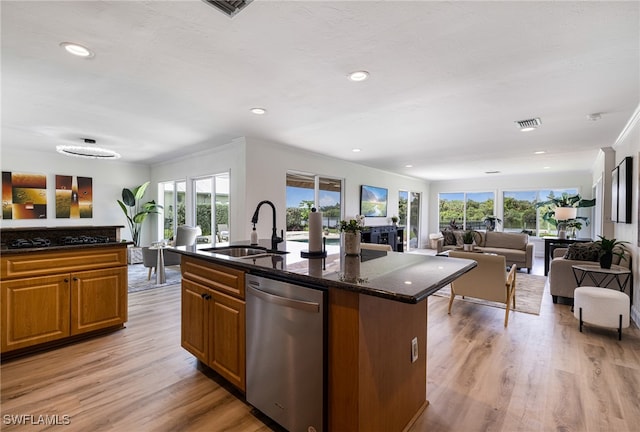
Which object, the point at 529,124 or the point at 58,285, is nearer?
the point at 58,285

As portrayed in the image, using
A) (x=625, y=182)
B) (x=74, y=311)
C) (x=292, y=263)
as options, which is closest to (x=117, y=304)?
(x=74, y=311)

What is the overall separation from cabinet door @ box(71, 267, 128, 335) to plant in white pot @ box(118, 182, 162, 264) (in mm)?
4207

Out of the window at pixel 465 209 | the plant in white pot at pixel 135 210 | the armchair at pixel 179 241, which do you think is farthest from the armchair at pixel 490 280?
the window at pixel 465 209

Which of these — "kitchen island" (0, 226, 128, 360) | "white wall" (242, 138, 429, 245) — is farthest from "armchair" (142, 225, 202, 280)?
"kitchen island" (0, 226, 128, 360)

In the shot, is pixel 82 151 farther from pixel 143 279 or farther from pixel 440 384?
pixel 440 384

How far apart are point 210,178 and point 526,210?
9.17 m

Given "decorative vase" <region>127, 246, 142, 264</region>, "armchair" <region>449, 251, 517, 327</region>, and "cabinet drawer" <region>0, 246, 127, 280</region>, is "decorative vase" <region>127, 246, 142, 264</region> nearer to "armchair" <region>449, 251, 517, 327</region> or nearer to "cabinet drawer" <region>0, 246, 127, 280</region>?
"cabinet drawer" <region>0, 246, 127, 280</region>

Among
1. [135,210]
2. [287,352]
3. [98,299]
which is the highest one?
[135,210]

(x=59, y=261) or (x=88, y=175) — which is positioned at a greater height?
(x=88, y=175)

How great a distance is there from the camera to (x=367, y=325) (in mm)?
1406

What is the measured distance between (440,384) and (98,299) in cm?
320

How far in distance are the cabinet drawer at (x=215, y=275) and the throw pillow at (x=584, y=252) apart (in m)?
4.61

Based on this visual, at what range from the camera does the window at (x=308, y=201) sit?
17.9 feet

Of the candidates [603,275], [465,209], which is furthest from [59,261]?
[465,209]
